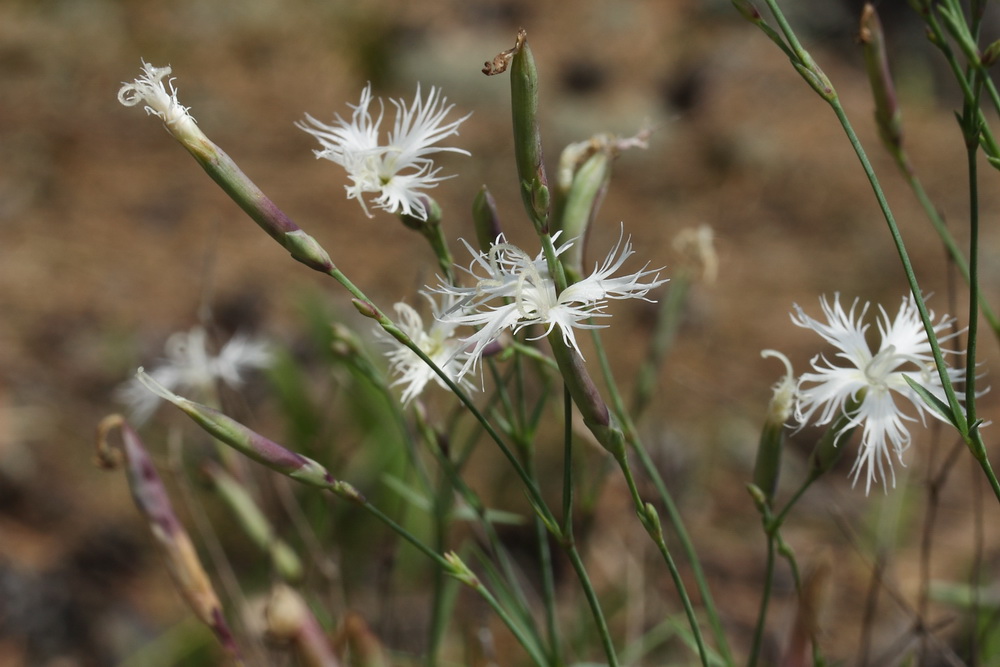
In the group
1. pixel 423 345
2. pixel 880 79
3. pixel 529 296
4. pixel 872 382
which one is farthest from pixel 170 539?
pixel 880 79

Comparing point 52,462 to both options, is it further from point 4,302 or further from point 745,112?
point 745,112

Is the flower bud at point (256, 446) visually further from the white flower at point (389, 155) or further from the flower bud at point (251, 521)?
the flower bud at point (251, 521)

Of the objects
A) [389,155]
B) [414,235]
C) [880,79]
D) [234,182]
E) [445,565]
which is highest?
[414,235]

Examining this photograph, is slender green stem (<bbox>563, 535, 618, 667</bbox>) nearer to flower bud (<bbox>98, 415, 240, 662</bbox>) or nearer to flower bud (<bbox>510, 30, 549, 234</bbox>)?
flower bud (<bbox>510, 30, 549, 234</bbox>)

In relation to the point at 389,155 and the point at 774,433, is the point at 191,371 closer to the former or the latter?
the point at 389,155

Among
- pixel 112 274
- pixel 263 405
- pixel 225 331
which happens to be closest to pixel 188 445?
pixel 263 405

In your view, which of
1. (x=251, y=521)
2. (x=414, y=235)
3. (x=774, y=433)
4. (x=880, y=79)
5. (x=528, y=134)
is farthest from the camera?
(x=414, y=235)

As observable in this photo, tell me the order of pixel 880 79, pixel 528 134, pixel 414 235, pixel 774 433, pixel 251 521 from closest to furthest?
pixel 528 134, pixel 774 433, pixel 880 79, pixel 251 521, pixel 414 235

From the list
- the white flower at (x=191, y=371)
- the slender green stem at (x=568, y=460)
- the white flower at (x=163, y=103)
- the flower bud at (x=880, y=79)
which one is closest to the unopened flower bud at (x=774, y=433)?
the slender green stem at (x=568, y=460)

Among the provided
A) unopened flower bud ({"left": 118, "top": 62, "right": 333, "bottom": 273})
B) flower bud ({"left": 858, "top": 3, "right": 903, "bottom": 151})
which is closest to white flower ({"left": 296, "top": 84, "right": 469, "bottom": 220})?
unopened flower bud ({"left": 118, "top": 62, "right": 333, "bottom": 273})
